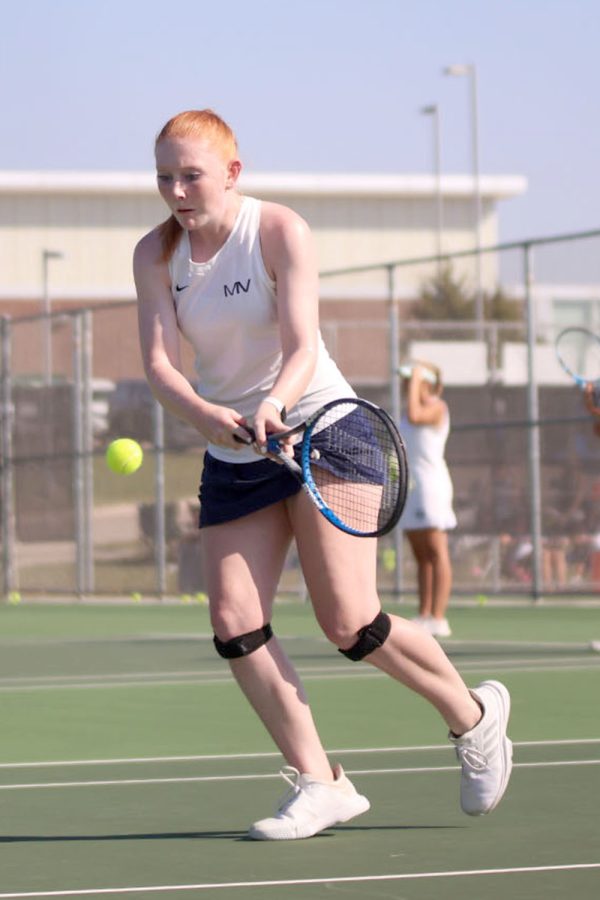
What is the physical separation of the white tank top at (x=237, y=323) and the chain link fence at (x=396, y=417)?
33.7 ft

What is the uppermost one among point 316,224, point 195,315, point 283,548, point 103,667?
point 316,224

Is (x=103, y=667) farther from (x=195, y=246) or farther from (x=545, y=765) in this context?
(x=195, y=246)

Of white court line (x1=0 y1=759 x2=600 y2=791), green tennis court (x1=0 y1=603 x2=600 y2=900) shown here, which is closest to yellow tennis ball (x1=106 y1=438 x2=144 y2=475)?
green tennis court (x1=0 y1=603 x2=600 y2=900)

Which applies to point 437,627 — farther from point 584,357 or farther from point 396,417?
point 396,417

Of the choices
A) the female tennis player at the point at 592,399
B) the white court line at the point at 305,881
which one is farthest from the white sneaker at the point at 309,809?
the female tennis player at the point at 592,399

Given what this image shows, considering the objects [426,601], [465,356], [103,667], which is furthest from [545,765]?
[465,356]

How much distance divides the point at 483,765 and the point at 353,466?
84 cm

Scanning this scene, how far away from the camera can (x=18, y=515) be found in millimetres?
21766

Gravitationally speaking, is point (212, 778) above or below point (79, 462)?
below

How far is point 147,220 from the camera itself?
55.2 metres

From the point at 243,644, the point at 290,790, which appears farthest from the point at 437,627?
the point at 243,644

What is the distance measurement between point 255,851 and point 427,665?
0.66 meters

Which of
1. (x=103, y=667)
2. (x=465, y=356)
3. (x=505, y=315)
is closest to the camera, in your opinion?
(x=103, y=667)

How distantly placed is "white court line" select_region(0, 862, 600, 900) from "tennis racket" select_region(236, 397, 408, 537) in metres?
0.92
